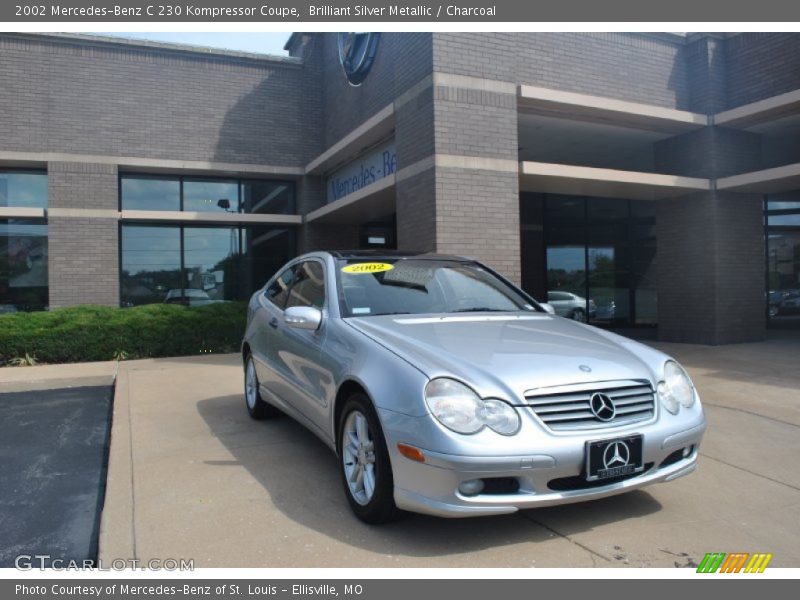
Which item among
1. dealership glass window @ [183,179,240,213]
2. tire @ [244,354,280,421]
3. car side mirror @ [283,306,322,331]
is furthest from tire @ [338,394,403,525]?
dealership glass window @ [183,179,240,213]

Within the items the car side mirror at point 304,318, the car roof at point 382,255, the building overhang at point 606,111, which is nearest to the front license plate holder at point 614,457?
the car side mirror at point 304,318

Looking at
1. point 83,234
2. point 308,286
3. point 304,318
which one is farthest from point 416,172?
point 83,234

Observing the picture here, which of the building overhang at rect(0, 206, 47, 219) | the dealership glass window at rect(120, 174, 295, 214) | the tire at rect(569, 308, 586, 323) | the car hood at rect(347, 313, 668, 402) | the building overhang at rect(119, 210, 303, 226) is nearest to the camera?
the car hood at rect(347, 313, 668, 402)

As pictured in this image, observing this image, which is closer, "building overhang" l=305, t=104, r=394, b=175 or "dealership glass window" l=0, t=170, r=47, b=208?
"building overhang" l=305, t=104, r=394, b=175

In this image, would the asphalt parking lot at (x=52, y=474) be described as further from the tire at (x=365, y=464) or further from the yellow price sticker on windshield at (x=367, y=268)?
the yellow price sticker on windshield at (x=367, y=268)

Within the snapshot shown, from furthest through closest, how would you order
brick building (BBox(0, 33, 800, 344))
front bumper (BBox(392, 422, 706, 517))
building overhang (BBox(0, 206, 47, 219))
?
building overhang (BBox(0, 206, 47, 219)), brick building (BBox(0, 33, 800, 344)), front bumper (BBox(392, 422, 706, 517))

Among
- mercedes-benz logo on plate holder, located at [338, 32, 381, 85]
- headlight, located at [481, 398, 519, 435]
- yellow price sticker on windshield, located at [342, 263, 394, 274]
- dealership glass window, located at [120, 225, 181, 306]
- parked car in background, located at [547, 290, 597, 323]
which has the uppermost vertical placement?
mercedes-benz logo on plate holder, located at [338, 32, 381, 85]

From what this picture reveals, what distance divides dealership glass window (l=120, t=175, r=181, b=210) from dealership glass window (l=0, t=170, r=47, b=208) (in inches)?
63.2

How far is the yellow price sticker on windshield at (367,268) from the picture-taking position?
4625mm

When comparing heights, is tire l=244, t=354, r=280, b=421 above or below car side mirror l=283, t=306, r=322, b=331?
below

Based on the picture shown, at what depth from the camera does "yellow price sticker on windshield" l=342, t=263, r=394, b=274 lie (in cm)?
462

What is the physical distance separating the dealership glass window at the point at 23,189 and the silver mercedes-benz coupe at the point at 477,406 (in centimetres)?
1173

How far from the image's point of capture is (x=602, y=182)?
1046 cm

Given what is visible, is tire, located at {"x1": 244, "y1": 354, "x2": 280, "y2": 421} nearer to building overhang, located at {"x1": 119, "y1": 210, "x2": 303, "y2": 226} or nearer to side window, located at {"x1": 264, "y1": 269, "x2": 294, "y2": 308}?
side window, located at {"x1": 264, "y1": 269, "x2": 294, "y2": 308}
